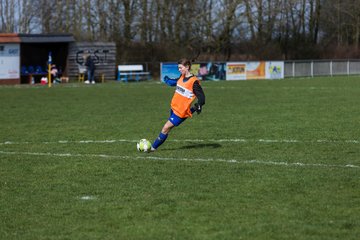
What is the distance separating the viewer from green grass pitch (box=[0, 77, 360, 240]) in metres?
6.61

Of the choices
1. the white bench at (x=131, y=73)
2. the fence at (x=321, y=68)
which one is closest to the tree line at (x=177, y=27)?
the white bench at (x=131, y=73)

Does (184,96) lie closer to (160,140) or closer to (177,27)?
(160,140)

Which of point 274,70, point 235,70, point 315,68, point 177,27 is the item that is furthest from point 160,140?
point 177,27

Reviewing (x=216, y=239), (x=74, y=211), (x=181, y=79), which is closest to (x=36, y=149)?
(x=181, y=79)

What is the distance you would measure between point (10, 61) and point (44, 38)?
2.96 m

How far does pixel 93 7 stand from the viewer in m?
59.8

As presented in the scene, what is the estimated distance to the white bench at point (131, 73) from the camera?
44.9 metres

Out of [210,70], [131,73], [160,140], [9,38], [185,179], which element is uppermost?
[9,38]

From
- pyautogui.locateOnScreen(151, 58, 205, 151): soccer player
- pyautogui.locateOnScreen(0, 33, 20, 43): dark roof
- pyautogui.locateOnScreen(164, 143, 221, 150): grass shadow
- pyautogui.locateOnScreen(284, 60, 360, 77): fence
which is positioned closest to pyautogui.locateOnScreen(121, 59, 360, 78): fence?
pyautogui.locateOnScreen(284, 60, 360, 77): fence

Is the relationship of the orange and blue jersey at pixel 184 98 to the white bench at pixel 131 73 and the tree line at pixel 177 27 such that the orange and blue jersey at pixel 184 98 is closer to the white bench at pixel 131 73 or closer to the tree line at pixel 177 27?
the white bench at pixel 131 73

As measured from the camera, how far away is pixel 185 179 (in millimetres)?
8977

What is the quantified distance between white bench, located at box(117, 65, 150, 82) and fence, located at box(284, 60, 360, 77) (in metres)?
10.8

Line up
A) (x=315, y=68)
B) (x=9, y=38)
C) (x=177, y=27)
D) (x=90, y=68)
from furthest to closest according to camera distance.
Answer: (x=177, y=27) → (x=315, y=68) → (x=90, y=68) → (x=9, y=38)

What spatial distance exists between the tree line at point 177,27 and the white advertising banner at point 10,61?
1286cm
